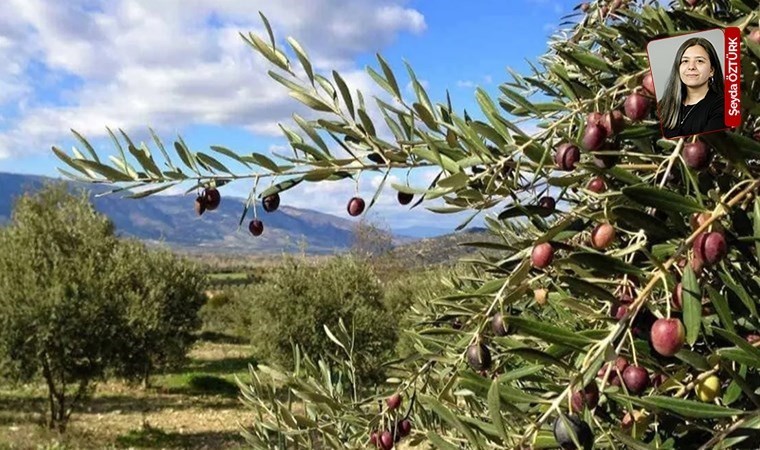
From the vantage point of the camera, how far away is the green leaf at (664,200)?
2.80 feet

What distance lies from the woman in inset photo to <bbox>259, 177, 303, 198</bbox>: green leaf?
69 centimetres

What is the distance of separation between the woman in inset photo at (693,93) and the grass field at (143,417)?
405 inches

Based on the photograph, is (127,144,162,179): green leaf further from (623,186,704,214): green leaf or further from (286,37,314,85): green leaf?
(623,186,704,214): green leaf

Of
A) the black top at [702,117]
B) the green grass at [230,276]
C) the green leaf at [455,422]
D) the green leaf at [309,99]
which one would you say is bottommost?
the green grass at [230,276]

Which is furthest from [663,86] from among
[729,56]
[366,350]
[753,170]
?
[366,350]

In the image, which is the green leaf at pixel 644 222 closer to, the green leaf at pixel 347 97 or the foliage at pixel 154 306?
the green leaf at pixel 347 97

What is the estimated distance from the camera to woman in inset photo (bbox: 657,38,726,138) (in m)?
0.84

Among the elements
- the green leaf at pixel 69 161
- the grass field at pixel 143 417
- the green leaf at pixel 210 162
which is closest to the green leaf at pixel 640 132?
the green leaf at pixel 210 162

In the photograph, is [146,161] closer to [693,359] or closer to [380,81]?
[380,81]

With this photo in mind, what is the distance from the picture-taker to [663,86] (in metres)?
0.88

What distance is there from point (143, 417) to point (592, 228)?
1755cm

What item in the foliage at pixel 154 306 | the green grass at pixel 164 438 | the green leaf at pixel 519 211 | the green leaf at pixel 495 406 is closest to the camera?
the green leaf at pixel 495 406

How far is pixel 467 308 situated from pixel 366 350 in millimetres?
16959

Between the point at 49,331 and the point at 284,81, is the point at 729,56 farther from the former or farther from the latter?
the point at 49,331
